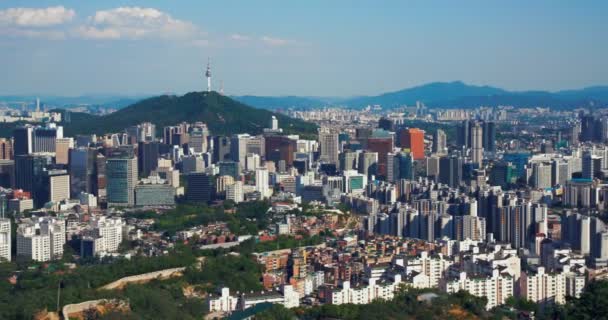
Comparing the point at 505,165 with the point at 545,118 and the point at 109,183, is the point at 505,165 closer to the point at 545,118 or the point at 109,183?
the point at 109,183

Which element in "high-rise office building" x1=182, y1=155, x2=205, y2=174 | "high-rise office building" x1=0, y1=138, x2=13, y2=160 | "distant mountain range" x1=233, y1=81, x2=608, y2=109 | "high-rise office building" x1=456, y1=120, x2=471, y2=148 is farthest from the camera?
"distant mountain range" x1=233, y1=81, x2=608, y2=109

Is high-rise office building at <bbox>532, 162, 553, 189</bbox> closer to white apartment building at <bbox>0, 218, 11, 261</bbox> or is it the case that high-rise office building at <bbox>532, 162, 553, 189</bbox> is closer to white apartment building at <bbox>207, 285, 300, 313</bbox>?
white apartment building at <bbox>0, 218, 11, 261</bbox>

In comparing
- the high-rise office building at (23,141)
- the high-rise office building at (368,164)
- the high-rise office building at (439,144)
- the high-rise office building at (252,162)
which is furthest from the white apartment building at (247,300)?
the high-rise office building at (439,144)

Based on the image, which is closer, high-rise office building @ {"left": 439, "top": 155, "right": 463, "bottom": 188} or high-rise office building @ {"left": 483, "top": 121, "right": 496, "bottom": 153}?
→ high-rise office building @ {"left": 439, "top": 155, "right": 463, "bottom": 188}

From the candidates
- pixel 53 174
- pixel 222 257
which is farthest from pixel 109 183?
pixel 222 257

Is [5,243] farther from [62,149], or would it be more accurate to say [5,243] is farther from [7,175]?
[62,149]

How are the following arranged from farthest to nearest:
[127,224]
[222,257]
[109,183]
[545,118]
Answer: [545,118] < [109,183] < [127,224] < [222,257]

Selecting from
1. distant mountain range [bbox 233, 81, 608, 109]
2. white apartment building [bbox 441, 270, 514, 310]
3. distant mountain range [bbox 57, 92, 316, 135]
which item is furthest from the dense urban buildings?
distant mountain range [bbox 233, 81, 608, 109]
